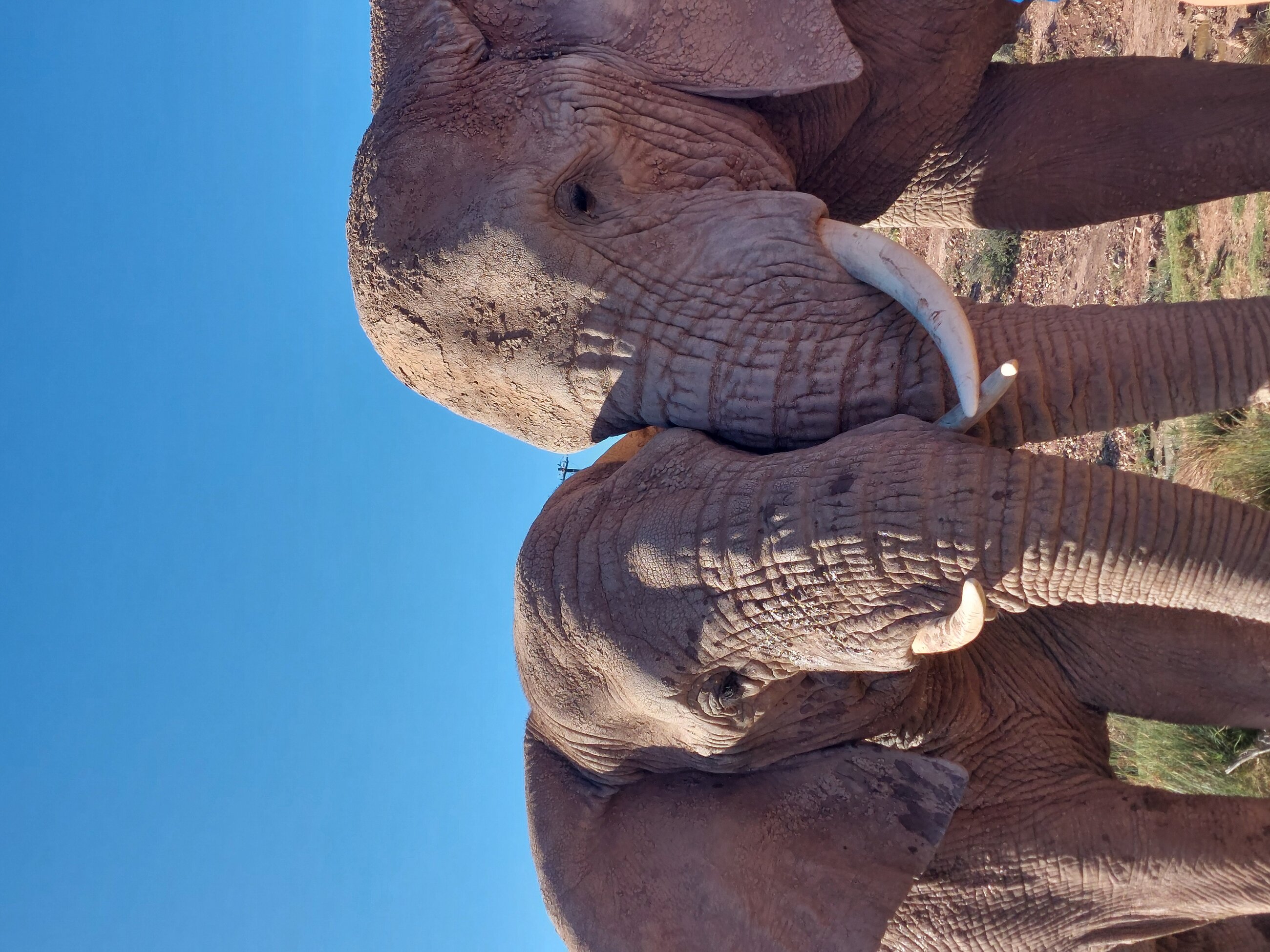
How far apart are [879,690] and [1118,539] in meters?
0.66

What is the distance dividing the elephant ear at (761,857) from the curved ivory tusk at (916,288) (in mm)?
770

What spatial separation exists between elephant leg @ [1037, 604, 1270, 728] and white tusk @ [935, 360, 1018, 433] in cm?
85

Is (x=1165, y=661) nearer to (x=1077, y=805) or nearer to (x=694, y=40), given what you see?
(x=1077, y=805)

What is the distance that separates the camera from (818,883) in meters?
1.89

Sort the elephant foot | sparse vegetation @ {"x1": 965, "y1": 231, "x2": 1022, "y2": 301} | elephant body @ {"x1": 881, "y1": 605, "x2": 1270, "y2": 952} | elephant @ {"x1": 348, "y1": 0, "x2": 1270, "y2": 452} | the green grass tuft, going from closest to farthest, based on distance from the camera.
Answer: elephant @ {"x1": 348, "y1": 0, "x2": 1270, "y2": 452} < elephant body @ {"x1": 881, "y1": 605, "x2": 1270, "y2": 952} < the elephant foot < the green grass tuft < sparse vegetation @ {"x1": 965, "y1": 231, "x2": 1022, "y2": 301}

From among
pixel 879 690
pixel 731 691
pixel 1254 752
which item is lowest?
pixel 1254 752

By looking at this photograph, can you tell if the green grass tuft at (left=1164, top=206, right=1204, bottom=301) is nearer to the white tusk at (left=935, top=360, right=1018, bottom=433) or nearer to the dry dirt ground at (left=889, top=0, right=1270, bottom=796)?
the dry dirt ground at (left=889, top=0, right=1270, bottom=796)

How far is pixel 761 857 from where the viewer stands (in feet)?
6.30

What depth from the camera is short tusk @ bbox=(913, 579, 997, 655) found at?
1.38m

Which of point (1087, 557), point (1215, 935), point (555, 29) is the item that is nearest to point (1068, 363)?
point (1087, 557)

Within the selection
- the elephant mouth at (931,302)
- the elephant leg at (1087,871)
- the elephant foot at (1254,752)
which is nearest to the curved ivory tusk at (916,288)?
the elephant mouth at (931,302)

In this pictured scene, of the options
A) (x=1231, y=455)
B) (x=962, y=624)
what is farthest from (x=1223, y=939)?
(x=962, y=624)

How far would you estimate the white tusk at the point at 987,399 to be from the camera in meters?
1.43

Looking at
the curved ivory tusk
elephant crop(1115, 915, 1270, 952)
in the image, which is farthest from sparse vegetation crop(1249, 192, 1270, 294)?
the curved ivory tusk
